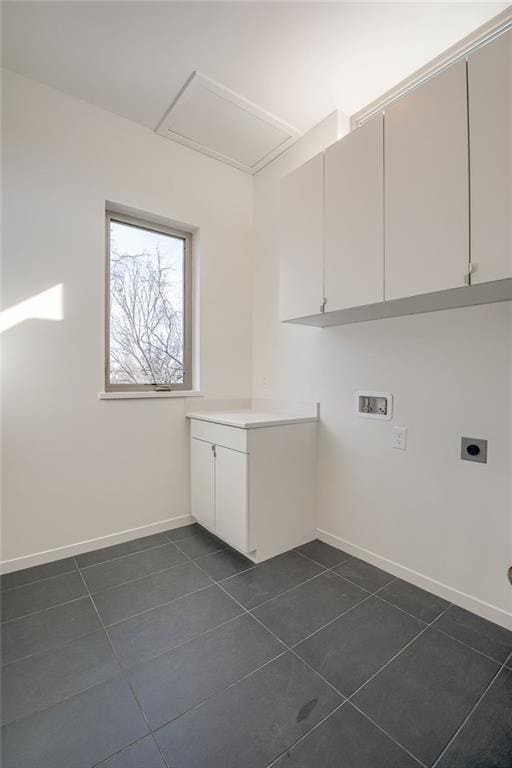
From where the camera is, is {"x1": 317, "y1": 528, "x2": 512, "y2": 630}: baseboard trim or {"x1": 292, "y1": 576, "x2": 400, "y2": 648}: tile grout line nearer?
{"x1": 292, "y1": 576, "x2": 400, "y2": 648}: tile grout line

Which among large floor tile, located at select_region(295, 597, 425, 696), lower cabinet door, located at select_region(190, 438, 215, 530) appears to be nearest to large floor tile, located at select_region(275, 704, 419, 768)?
large floor tile, located at select_region(295, 597, 425, 696)

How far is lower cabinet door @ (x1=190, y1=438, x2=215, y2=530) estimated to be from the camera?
2463 millimetres

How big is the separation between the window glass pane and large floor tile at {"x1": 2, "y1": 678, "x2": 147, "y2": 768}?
1.78m

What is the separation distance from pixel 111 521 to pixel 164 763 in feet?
5.14

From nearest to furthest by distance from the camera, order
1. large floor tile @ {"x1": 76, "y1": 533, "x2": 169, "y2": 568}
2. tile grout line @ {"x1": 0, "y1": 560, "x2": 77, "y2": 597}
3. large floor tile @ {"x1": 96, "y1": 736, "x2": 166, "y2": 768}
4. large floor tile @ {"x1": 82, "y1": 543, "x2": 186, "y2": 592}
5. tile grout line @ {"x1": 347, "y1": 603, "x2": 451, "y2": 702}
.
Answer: large floor tile @ {"x1": 96, "y1": 736, "x2": 166, "y2": 768} → tile grout line @ {"x1": 347, "y1": 603, "x2": 451, "y2": 702} → tile grout line @ {"x1": 0, "y1": 560, "x2": 77, "y2": 597} → large floor tile @ {"x1": 82, "y1": 543, "x2": 186, "y2": 592} → large floor tile @ {"x1": 76, "y1": 533, "x2": 169, "y2": 568}

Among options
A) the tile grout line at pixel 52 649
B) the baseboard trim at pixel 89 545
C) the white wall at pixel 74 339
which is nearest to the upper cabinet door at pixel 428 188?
the white wall at pixel 74 339

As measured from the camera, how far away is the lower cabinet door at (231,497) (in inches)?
84.2

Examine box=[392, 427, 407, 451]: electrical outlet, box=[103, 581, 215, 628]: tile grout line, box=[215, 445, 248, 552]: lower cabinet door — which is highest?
box=[392, 427, 407, 451]: electrical outlet

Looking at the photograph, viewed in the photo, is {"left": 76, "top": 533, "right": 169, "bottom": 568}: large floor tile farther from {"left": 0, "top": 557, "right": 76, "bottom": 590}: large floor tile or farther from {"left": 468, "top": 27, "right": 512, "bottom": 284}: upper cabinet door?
{"left": 468, "top": 27, "right": 512, "bottom": 284}: upper cabinet door

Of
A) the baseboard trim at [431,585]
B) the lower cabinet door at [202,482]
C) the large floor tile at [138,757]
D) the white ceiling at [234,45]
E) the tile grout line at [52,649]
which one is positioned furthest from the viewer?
the lower cabinet door at [202,482]

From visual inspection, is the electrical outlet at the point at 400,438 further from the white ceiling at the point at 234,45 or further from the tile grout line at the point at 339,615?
the white ceiling at the point at 234,45

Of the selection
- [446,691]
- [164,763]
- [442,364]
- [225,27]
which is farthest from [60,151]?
[446,691]

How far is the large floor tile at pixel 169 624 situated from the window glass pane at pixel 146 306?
4.94 ft

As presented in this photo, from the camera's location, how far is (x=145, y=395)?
2537 mm
